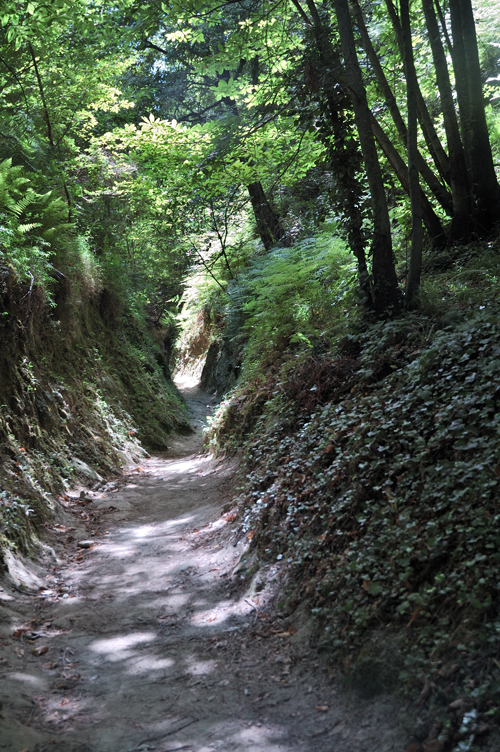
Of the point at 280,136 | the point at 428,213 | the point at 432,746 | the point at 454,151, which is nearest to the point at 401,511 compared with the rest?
the point at 432,746

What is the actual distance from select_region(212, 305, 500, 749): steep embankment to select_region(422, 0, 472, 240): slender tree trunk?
2.94 m

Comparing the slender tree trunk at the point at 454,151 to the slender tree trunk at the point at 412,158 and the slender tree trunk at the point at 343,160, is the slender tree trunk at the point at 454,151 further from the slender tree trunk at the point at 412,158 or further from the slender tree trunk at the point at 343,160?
the slender tree trunk at the point at 343,160

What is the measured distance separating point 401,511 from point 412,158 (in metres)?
4.49

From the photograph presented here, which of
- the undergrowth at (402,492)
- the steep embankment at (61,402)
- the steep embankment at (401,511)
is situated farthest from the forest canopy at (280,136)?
the steep embankment at (401,511)

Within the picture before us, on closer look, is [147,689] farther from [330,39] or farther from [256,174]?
[256,174]

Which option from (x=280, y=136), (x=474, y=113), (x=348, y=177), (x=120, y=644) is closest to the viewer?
(x=120, y=644)

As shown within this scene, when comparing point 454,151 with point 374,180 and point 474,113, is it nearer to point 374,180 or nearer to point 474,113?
point 474,113

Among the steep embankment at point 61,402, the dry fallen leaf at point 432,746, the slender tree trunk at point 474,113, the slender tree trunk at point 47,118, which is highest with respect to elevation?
the slender tree trunk at point 47,118

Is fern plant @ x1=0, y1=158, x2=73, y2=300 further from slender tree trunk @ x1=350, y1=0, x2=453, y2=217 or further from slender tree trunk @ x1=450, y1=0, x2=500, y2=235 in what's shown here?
slender tree trunk @ x1=450, y1=0, x2=500, y2=235

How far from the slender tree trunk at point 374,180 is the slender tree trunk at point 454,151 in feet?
6.42

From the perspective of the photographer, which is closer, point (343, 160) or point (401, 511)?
point (401, 511)

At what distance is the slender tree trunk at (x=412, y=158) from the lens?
6.12 metres

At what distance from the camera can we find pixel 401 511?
3779mm

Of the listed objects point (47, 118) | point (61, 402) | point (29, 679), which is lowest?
point (29, 679)
